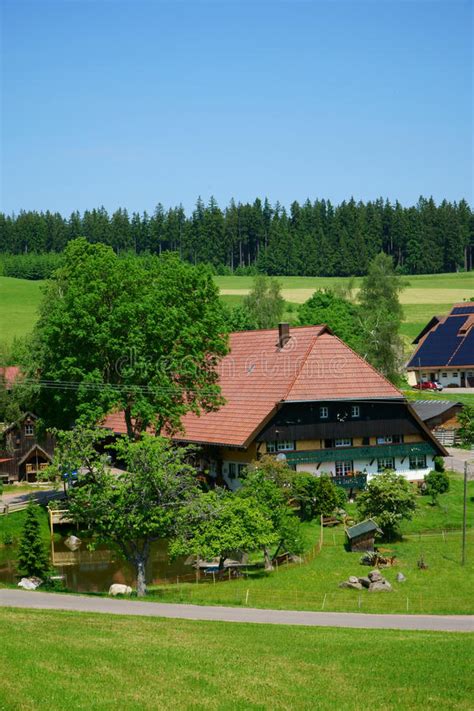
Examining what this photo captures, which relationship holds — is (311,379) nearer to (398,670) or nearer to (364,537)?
(364,537)

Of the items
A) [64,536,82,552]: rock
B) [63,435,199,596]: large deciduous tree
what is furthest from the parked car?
[63,435,199,596]: large deciduous tree

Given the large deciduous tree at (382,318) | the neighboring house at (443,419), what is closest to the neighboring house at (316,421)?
the neighboring house at (443,419)

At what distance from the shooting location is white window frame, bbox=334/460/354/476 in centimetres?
5775

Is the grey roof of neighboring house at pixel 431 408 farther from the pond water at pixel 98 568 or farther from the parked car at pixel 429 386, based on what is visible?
the pond water at pixel 98 568

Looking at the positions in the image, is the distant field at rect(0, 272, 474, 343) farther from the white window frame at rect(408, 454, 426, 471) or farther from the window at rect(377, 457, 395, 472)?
the window at rect(377, 457, 395, 472)

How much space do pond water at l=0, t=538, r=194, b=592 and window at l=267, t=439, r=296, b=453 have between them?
8.93m

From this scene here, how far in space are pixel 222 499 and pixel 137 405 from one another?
11.2 meters

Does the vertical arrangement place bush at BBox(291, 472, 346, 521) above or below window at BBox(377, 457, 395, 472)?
below

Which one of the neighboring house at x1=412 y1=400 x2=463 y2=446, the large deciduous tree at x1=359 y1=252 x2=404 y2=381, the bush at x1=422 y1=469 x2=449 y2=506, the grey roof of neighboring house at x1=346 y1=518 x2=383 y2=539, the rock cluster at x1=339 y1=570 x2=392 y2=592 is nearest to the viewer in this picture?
the rock cluster at x1=339 y1=570 x2=392 y2=592

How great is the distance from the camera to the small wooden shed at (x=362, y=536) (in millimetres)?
44500

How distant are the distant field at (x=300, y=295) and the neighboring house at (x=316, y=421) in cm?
6688

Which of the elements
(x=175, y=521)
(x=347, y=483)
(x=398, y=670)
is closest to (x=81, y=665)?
(x=398, y=670)

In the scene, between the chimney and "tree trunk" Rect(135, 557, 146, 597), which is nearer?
"tree trunk" Rect(135, 557, 146, 597)

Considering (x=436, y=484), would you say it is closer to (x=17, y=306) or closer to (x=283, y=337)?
(x=283, y=337)
